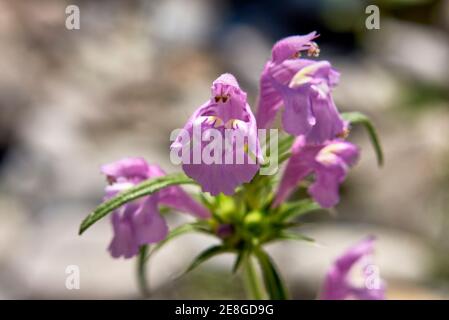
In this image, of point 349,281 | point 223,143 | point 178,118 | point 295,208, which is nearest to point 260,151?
point 223,143

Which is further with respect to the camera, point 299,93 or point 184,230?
point 184,230

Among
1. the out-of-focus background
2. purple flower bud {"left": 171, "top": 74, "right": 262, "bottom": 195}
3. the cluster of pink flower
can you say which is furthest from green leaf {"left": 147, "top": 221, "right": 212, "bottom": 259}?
the out-of-focus background

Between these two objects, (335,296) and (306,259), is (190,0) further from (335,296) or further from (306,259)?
(335,296)

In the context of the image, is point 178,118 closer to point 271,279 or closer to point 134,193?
point 271,279

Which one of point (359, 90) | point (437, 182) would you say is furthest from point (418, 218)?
point (359, 90)

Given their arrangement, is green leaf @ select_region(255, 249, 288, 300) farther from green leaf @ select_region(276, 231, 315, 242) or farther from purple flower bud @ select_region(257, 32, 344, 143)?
purple flower bud @ select_region(257, 32, 344, 143)

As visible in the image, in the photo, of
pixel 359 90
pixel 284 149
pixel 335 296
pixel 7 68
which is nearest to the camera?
pixel 284 149
